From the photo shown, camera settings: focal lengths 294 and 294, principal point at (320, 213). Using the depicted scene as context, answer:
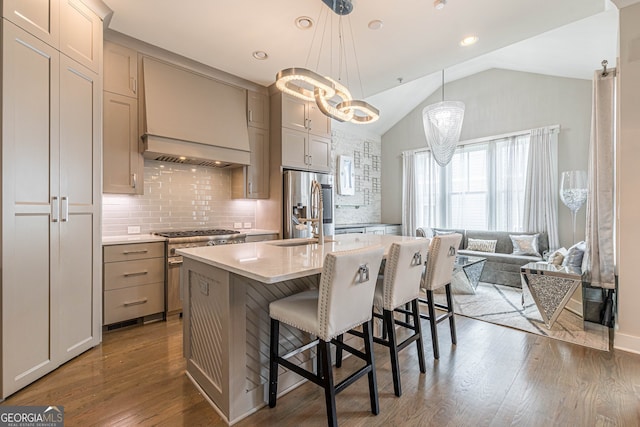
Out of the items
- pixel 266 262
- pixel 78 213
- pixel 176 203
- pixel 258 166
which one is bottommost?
pixel 266 262

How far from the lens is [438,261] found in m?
2.30

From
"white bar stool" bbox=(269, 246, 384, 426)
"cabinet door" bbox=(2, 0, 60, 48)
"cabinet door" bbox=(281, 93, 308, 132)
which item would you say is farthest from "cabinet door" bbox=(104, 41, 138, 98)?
"white bar stool" bbox=(269, 246, 384, 426)

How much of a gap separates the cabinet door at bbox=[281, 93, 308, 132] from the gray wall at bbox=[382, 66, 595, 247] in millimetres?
3277

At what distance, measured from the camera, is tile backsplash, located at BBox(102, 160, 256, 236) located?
3.21m

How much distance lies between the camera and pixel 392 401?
1767 mm

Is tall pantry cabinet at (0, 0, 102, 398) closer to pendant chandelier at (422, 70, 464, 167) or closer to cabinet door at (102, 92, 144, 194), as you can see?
cabinet door at (102, 92, 144, 194)

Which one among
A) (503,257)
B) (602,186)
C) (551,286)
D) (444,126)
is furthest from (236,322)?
(503,257)

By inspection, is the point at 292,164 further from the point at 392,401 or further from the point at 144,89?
the point at 392,401

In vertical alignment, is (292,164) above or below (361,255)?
above

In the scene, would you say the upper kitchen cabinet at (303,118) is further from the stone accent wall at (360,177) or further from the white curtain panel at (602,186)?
the white curtain panel at (602,186)

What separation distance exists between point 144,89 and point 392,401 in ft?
11.7

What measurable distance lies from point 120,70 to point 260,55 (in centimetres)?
140

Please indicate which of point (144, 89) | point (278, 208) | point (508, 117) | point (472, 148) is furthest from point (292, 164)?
point (508, 117)

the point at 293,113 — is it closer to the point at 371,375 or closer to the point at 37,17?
the point at 37,17
